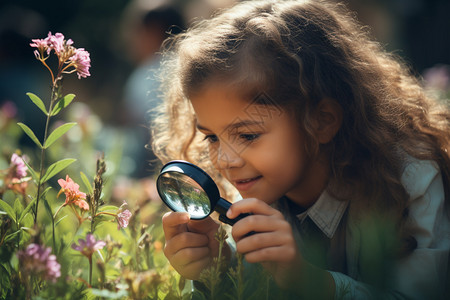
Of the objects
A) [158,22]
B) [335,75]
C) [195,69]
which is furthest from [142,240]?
[158,22]

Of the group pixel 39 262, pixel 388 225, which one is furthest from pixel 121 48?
pixel 39 262

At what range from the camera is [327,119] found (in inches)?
76.0

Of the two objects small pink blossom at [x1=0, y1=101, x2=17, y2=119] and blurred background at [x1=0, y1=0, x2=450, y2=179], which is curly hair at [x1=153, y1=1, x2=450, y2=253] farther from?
small pink blossom at [x1=0, y1=101, x2=17, y2=119]

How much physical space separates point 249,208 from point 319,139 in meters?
0.62

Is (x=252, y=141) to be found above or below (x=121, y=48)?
above

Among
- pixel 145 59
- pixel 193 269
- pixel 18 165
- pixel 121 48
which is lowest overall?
pixel 121 48

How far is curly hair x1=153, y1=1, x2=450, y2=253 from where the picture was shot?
182 centimetres

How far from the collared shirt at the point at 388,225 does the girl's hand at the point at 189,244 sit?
0.36 metres

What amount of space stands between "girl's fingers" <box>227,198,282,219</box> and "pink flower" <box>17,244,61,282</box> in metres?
0.51

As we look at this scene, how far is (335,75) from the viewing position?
76.1 inches

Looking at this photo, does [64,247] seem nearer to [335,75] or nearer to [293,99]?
[293,99]

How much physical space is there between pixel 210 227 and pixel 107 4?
28.5 ft

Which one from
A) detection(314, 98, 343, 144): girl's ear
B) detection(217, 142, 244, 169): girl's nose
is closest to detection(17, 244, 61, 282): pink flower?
detection(217, 142, 244, 169): girl's nose

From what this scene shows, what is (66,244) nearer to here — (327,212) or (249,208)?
(249,208)
